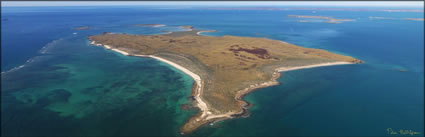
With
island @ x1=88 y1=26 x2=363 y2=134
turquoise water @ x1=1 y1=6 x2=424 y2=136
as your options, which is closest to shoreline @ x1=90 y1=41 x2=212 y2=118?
island @ x1=88 y1=26 x2=363 y2=134

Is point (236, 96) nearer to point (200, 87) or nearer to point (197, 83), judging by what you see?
→ point (200, 87)

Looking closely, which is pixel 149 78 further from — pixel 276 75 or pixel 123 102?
pixel 276 75

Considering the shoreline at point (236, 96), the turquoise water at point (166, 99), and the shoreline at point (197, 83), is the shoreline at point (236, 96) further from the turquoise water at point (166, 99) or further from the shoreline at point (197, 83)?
the turquoise water at point (166, 99)

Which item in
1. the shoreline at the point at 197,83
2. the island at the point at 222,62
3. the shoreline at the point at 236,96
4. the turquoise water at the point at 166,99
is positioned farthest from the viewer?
the island at the point at 222,62

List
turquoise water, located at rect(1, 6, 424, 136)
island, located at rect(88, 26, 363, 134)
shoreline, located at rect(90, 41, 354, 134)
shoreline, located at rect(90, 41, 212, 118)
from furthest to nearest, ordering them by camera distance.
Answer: island, located at rect(88, 26, 363, 134), shoreline, located at rect(90, 41, 212, 118), shoreline, located at rect(90, 41, 354, 134), turquoise water, located at rect(1, 6, 424, 136)

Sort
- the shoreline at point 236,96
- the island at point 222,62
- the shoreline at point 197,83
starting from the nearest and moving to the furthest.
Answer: the shoreline at point 236,96 < the shoreline at point 197,83 < the island at point 222,62

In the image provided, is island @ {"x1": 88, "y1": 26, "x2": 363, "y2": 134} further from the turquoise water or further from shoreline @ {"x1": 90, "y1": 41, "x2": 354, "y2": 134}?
the turquoise water

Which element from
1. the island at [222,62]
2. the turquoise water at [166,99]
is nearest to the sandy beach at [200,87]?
the island at [222,62]

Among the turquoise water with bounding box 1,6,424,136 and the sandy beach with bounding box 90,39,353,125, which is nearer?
the turquoise water with bounding box 1,6,424,136

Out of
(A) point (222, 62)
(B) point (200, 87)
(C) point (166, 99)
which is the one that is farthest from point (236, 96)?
(A) point (222, 62)
